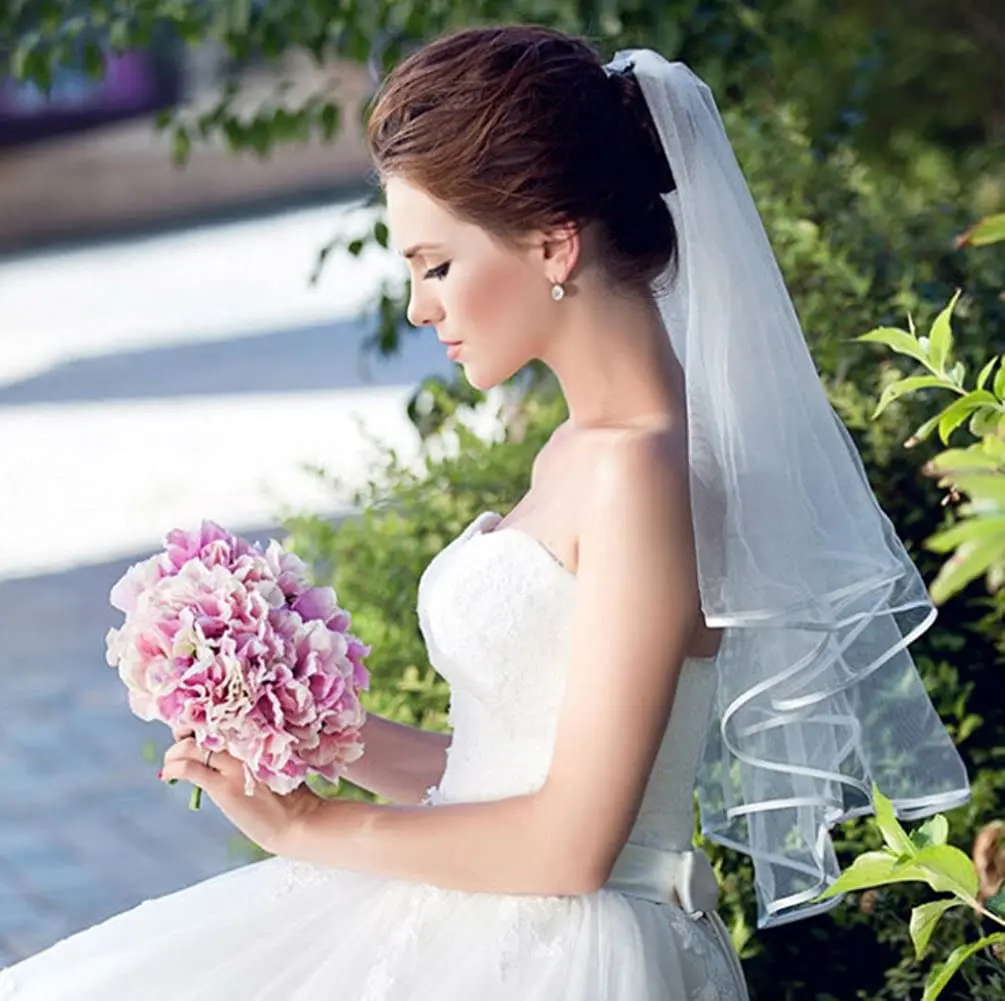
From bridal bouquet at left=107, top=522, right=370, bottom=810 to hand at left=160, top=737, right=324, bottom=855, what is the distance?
0.07 feet

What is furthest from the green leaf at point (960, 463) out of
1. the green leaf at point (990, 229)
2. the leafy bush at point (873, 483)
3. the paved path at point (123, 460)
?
the paved path at point (123, 460)

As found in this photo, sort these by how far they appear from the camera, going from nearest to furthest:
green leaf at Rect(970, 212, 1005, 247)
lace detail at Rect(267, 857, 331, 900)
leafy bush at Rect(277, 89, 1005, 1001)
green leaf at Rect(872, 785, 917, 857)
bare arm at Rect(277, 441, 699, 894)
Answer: green leaf at Rect(970, 212, 1005, 247)
green leaf at Rect(872, 785, 917, 857)
bare arm at Rect(277, 441, 699, 894)
lace detail at Rect(267, 857, 331, 900)
leafy bush at Rect(277, 89, 1005, 1001)

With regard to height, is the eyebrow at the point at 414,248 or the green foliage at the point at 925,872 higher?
the eyebrow at the point at 414,248

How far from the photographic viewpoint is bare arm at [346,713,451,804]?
2.36 meters

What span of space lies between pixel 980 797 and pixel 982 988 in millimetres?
543

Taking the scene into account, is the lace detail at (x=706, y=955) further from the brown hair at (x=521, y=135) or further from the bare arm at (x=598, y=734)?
the brown hair at (x=521, y=135)

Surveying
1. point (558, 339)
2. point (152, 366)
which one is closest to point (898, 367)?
point (558, 339)

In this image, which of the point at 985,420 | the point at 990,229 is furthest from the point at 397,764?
the point at 990,229

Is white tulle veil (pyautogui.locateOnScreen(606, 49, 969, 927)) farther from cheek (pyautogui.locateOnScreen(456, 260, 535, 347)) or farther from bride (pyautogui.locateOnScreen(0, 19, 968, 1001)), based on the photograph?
cheek (pyautogui.locateOnScreen(456, 260, 535, 347))

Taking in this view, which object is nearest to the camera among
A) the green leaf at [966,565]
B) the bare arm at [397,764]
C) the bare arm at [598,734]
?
the green leaf at [966,565]

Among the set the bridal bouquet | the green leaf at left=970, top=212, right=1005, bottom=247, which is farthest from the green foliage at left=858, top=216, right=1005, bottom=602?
the bridal bouquet

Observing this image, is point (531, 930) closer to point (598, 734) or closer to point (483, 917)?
point (483, 917)

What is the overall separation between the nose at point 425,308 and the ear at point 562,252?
0.12 m

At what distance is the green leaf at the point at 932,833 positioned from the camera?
1667mm
